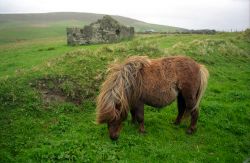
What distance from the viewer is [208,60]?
18281mm

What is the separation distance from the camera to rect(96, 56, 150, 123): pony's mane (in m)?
7.64

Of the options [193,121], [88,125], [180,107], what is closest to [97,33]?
[180,107]

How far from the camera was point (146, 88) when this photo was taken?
8.50m

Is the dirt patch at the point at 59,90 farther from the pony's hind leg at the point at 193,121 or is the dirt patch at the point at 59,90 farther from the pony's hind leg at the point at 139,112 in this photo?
the pony's hind leg at the point at 193,121

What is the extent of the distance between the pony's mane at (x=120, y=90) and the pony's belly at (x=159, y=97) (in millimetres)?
337

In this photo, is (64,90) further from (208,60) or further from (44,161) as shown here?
(208,60)

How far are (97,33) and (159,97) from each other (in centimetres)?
Result: 2811

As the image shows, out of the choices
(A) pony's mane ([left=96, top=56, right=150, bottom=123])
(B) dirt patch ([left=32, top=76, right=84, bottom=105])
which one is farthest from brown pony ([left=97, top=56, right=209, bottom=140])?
(B) dirt patch ([left=32, top=76, right=84, bottom=105])

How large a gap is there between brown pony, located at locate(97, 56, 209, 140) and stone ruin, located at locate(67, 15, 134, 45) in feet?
88.6

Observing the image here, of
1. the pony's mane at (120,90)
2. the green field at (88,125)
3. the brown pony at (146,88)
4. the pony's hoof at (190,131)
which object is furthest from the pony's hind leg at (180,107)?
the pony's mane at (120,90)

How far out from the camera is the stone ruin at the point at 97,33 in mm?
35281

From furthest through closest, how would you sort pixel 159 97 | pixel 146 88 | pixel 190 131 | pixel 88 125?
pixel 190 131 < pixel 88 125 < pixel 159 97 < pixel 146 88

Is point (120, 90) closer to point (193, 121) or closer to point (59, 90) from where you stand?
point (193, 121)

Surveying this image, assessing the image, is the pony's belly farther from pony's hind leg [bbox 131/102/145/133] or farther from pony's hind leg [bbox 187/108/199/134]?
pony's hind leg [bbox 187/108/199/134]
